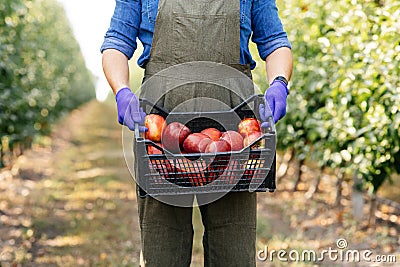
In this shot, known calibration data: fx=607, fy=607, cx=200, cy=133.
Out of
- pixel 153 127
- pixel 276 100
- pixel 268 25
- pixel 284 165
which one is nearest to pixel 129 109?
pixel 153 127

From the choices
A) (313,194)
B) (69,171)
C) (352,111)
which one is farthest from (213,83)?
(69,171)

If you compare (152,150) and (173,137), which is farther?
(173,137)

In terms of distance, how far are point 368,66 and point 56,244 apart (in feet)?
9.09

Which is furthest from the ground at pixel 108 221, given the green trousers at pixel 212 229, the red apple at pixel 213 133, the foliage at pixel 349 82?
the red apple at pixel 213 133

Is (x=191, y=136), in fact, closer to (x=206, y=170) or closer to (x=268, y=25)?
(x=206, y=170)

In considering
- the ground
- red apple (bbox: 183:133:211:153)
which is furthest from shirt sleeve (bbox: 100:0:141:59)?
the ground

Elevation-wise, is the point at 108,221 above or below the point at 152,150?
below

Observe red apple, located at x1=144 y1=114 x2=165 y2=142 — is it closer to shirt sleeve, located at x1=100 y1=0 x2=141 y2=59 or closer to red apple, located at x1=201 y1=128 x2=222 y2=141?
red apple, located at x1=201 y1=128 x2=222 y2=141

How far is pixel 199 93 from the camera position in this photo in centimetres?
212

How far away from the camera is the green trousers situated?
213 cm

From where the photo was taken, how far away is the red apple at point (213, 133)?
1.91m

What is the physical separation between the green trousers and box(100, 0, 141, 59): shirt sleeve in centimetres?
56

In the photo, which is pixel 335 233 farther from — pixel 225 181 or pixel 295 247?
pixel 225 181

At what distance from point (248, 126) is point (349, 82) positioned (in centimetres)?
244
